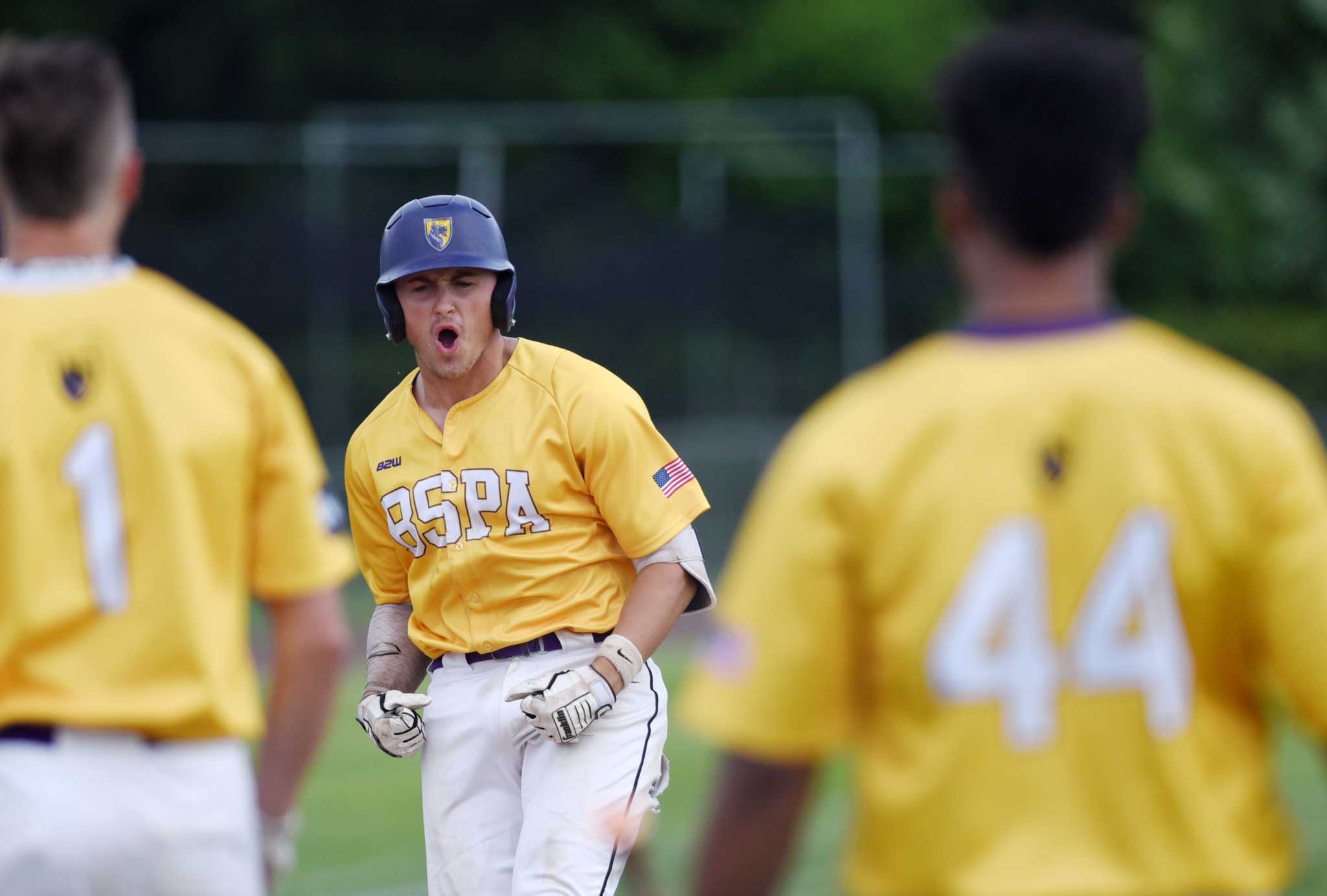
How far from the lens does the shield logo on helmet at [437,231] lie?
200 inches

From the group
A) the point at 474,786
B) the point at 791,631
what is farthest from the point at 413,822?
the point at 791,631

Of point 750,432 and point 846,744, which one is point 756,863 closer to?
point 846,744

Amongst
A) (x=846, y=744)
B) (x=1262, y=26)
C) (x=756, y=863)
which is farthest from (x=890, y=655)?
(x=1262, y=26)

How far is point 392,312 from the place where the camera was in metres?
5.25

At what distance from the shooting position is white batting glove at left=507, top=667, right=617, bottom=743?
15.8 ft

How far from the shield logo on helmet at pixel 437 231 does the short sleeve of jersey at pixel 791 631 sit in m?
2.47

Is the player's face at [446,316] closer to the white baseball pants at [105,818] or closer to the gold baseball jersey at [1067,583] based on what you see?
the white baseball pants at [105,818]

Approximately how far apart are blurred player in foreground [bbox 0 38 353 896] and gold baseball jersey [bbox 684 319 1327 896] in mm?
1094

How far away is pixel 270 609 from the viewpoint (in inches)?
139

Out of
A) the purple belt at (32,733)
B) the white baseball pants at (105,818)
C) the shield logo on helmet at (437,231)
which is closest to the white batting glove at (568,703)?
the shield logo on helmet at (437,231)

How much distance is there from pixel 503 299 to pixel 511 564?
2.41 ft

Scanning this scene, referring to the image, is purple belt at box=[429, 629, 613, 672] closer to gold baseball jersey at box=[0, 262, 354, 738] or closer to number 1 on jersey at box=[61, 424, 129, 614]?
gold baseball jersey at box=[0, 262, 354, 738]

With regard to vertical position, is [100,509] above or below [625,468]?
above

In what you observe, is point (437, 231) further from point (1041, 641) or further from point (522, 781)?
point (1041, 641)
